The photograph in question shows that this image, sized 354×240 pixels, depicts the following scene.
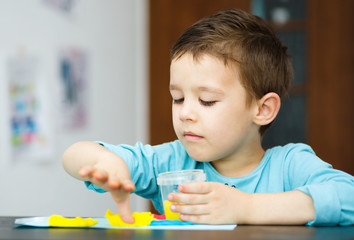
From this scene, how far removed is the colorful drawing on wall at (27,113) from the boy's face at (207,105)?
1150mm

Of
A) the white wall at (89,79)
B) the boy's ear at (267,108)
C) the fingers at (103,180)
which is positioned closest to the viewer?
the fingers at (103,180)

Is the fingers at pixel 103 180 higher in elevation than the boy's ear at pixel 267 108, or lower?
lower

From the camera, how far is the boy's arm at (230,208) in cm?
77

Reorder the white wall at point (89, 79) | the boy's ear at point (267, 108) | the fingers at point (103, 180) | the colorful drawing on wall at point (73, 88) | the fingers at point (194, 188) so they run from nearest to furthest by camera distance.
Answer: the fingers at point (103, 180) → the fingers at point (194, 188) → the boy's ear at point (267, 108) → the white wall at point (89, 79) → the colorful drawing on wall at point (73, 88)

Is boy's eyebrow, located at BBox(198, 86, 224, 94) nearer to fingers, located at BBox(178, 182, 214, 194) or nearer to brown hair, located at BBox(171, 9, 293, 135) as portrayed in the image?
brown hair, located at BBox(171, 9, 293, 135)

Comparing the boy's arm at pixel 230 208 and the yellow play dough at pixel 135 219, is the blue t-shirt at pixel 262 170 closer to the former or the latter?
the boy's arm at pixel 230 208

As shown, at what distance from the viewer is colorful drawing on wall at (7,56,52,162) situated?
200 cm

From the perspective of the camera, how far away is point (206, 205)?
2.54 ft

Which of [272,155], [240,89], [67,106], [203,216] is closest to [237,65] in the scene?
[240,89]

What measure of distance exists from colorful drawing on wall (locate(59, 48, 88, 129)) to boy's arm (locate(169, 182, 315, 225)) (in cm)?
166

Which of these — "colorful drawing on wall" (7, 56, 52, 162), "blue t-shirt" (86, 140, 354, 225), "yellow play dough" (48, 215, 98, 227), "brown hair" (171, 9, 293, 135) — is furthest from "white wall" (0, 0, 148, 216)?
"yellow play dough" (48, 215, 98, 227)

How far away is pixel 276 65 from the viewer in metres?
1.13

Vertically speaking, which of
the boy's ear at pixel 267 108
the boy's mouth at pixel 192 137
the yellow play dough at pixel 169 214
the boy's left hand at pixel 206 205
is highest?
the boy's ear at pixel 267 108

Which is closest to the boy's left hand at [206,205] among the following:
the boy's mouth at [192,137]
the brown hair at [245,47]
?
the boy's mouth at [192,137]
